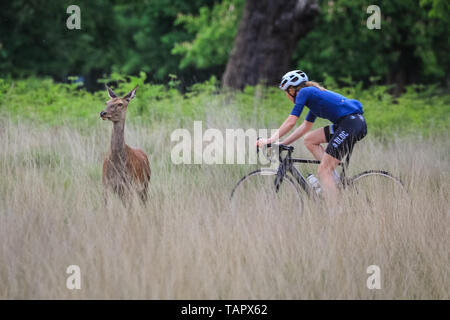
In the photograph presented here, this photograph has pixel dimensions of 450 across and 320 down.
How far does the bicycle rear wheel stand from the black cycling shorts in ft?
1.40

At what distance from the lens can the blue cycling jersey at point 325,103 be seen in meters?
5.65

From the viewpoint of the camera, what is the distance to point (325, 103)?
5762mm

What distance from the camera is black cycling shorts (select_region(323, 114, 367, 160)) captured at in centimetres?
570

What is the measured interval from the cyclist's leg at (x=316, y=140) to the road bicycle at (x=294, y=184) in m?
0.24

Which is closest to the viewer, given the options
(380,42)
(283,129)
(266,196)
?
(283,129)

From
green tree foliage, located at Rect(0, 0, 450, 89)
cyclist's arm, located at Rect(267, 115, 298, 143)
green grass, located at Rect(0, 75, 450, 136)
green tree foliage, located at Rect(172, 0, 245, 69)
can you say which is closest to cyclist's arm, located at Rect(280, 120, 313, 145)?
cyclist's arm, located at Rect(267, 115, 298, 143)

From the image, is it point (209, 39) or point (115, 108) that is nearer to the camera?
point (115, 108)

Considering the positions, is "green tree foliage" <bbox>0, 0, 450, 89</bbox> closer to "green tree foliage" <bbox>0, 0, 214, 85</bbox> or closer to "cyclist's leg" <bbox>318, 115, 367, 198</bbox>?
"green tree foliage" <bbox>0, 0, 214, 85</bbox>

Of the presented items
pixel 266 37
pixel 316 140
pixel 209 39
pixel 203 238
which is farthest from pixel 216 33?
pixel 203 238

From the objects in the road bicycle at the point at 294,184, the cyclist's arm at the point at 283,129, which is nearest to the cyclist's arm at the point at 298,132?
the road bicycle at the point at 294,184

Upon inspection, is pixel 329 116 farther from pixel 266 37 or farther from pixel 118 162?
pixel 266 37

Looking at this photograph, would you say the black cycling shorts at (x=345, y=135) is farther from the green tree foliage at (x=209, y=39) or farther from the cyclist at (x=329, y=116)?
the green tree foliage at (x=209, y=39)

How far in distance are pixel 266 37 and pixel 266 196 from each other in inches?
378
